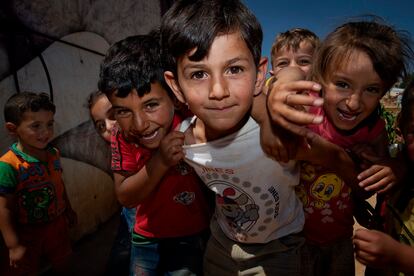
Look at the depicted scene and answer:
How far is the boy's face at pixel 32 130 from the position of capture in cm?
241

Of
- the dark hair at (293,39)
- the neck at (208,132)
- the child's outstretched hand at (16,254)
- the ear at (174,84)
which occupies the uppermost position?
the dark hair at (293,39)

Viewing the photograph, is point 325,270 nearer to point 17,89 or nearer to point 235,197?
point 235,197

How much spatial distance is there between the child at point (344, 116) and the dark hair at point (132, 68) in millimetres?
824

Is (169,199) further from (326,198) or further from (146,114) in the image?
(326,198)

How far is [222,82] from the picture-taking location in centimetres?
114

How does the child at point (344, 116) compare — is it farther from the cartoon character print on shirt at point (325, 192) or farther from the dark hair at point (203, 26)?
the dark hair at point (203, 26)

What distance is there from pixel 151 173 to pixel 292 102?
794mm

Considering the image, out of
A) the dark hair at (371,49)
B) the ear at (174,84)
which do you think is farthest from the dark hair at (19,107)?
the dark hair at (371,49)

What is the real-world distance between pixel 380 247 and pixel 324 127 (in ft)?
2.01

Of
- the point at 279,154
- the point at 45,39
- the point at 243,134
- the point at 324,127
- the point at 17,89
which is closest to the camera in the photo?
the point at 279,154

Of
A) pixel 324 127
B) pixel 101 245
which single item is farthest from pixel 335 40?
pixel 101 245

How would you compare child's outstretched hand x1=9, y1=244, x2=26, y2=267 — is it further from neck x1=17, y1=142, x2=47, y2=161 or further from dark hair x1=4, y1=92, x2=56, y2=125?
dark hair x1=4, y1=92, x2=56, y2=125

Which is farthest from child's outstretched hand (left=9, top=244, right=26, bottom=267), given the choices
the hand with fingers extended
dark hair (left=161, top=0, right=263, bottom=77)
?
the hand with fingers extended

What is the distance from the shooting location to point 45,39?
3037 millimetres
